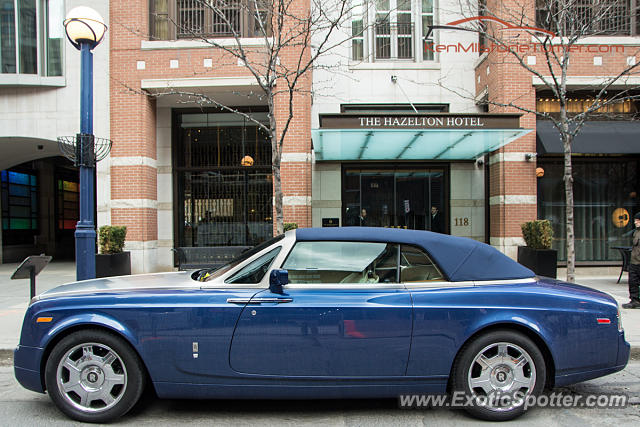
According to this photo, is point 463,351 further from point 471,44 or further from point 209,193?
point 471,44

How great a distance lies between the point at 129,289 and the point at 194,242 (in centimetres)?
943

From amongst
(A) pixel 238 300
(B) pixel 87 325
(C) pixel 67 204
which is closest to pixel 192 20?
(B) pixel 87 325

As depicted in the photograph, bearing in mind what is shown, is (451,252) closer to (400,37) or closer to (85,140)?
(85,140)

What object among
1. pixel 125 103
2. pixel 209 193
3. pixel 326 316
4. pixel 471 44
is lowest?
pixel 326 316

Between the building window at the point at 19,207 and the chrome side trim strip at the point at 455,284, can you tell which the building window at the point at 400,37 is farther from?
the building window at the point at 19,207

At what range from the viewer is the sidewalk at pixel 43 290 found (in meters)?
5.42

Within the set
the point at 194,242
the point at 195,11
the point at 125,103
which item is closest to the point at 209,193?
the point at 194,242

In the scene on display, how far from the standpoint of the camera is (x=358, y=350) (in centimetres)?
309

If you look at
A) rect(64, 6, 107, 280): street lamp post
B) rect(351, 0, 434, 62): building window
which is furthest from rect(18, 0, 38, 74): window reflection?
rect(351, 0, 434, 62): building window

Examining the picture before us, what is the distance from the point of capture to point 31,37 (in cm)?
1112

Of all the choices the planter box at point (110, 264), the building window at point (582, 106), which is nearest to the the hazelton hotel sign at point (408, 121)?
the building window at point (582, 106)

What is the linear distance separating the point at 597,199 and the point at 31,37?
1684 centimetres

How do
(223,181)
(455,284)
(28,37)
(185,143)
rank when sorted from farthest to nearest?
(185,143), (223,181), (28,37), (455,284)

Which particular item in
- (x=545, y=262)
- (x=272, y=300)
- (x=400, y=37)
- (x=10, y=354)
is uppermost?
(x=400, y=37)
